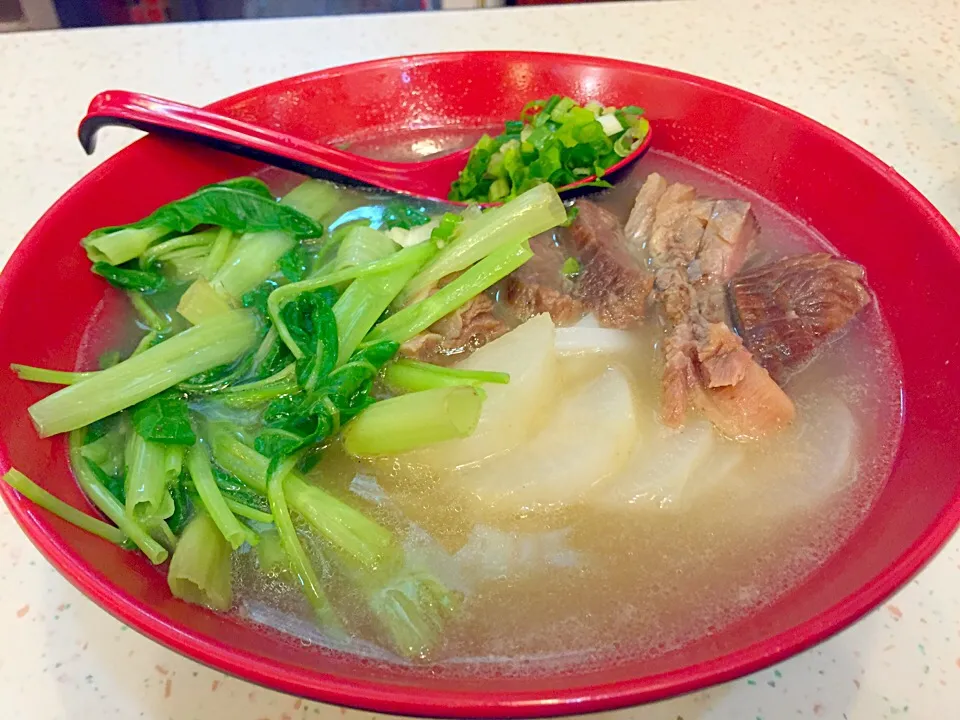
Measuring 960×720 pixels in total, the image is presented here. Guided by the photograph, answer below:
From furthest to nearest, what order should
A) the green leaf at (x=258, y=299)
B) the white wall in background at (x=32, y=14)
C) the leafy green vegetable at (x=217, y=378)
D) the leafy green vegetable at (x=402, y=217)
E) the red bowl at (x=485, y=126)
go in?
the white wall in background at (x=32, y=14) < the leafy green vegetable at (x=402, y=217) < the green leaf at (x=258, y=299) < the leafy green vegetable at (x=217, y=378) < the red bowl at (x=485, y=126)

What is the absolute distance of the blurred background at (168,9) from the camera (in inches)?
109

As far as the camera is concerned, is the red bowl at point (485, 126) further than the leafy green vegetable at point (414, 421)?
No

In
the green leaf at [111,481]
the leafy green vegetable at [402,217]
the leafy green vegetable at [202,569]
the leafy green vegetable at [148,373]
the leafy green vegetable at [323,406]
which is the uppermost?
the leafy green vegetable at [402,217]

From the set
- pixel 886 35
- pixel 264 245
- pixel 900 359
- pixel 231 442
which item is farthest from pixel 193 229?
pixel 886 35

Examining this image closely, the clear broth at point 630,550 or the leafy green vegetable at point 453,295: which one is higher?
the leafy green vegetable at point 453,295

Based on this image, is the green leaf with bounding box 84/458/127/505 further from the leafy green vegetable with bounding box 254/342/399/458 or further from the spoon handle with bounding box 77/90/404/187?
the spoon handle with bounding box 77/90/404/187

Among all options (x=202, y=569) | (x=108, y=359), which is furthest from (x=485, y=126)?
(x=202, y=569)

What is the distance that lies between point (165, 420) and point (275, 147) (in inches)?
26.2

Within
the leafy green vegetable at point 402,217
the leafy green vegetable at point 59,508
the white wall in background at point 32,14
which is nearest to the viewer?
the leafy green vegetable at point 59,508

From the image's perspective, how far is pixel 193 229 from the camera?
1414mm

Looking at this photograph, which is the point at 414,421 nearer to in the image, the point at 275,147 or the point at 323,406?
the point at 323,406

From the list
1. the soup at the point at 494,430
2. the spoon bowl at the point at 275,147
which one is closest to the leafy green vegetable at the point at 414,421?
the soup at the point at 494,430

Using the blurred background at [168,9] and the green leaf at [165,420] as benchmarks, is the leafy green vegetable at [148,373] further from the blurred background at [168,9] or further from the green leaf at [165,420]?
the blurred background at [168,9]

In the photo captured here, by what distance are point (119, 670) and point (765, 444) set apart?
1.02 m
